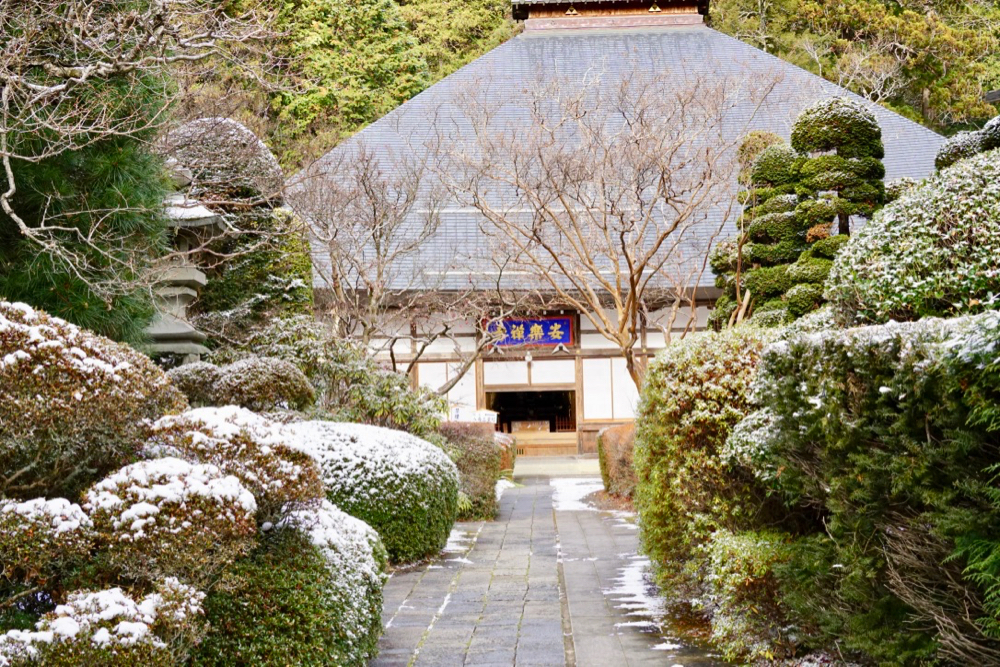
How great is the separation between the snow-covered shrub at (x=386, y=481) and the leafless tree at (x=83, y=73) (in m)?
1.87

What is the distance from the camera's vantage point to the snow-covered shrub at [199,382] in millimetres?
8133

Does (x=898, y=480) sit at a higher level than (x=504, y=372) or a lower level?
lower

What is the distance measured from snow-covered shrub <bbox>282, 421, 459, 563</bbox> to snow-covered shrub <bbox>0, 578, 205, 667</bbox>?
387cm

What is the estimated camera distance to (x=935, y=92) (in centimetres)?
2494

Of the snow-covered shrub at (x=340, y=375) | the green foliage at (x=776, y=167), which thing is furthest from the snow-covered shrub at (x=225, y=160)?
the green foliage at (x=776, y=167)

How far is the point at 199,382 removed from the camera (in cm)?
817

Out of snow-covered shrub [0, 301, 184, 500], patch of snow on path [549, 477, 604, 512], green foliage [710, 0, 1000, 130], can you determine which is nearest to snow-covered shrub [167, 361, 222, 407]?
snow-covered shrub [0, 301, 184, 500]

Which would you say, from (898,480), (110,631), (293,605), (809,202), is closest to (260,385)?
(293,605)

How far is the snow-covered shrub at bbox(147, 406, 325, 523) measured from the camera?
3936mm

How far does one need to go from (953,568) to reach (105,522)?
8.82ft

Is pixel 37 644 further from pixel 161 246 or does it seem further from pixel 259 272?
pixel 259 272

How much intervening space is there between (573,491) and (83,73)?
10505 mm

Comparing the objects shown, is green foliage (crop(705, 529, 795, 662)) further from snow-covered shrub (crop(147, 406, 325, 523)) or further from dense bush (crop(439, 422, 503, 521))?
dense bush (crop(439, 422, 503, 521))

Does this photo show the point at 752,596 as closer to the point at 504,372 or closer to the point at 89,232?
the point at 89,232
